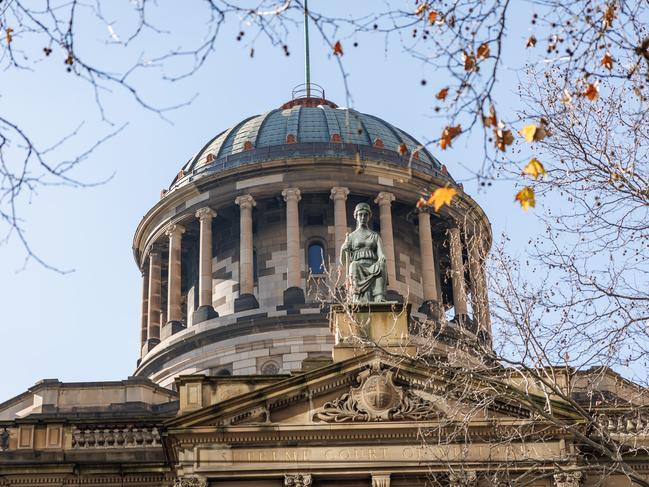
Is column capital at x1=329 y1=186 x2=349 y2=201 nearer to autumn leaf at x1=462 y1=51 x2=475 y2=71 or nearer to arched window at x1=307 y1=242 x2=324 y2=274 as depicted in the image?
arched window at x1=307 y1=242 x2=324 y2=274

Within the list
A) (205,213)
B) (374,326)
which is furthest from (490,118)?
(205,213)

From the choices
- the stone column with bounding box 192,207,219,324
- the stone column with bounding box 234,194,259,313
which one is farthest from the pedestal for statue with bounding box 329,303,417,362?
the stone column with bounding box 192,207,219,324

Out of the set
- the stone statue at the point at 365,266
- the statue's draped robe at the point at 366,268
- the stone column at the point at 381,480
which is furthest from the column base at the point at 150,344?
the stone column at the point at 381,480

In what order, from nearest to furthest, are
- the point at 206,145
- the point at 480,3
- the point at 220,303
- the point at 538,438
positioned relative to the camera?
the point at 480,3 → the point at 538,438 → the point at 220,303 → the point at 206,145

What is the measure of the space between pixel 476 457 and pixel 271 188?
21977mm

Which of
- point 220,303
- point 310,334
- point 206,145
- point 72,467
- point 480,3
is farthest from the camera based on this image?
point 206,145

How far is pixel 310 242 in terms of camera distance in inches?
2133

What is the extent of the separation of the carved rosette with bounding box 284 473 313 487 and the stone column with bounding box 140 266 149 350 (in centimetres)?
2148

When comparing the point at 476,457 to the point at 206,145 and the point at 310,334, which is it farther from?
the point at 206,145

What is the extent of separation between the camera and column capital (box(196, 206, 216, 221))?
5416cm

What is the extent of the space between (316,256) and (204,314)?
15.1 ft

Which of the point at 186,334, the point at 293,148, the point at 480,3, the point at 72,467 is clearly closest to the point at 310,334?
the point at 186,334

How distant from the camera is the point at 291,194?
53.3 metres

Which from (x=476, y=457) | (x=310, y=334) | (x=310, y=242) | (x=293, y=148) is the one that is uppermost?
(x=293, y=148)
